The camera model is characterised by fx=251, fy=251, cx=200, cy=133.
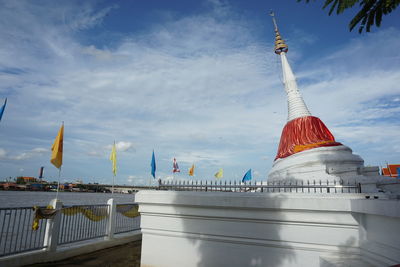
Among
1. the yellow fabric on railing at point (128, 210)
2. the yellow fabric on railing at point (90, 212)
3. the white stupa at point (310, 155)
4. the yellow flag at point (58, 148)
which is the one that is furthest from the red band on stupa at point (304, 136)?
the yellow flag at point (58, 148)

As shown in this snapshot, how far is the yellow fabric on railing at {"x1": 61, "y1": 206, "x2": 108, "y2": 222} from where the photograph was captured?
8145mm

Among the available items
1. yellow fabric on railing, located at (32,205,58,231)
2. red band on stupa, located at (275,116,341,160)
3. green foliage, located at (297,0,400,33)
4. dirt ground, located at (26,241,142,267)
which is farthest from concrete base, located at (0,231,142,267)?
red band on stupa, located at (275,116,341,160)

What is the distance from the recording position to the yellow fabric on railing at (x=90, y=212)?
321 inches

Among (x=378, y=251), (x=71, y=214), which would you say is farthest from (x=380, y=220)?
(x=71, y=214)

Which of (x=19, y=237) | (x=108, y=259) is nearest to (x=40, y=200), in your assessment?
(x=19, y=237)

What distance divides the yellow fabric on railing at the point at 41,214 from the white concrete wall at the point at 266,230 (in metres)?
3.19

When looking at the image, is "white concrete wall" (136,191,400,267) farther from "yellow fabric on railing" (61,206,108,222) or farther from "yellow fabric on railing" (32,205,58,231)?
"yellow fabric on railing" (61,206,108,222)

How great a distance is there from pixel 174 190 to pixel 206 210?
1.07 meters

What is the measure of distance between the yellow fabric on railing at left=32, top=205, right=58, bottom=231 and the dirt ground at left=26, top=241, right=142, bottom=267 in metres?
1.06

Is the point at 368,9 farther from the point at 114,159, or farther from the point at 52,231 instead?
the point at 114,159

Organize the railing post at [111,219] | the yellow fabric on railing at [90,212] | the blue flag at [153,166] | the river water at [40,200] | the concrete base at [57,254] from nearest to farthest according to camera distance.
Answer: the concrete base at [57,254] < the yellow fabric on railing at [90,212] < the railing post at [111,219] < the blue flag at [153,166] < the river water at [40,200]

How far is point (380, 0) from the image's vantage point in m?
3.37

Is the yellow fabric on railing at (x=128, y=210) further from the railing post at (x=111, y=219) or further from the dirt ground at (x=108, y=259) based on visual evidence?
the dirt ground at (x=108, y=259)

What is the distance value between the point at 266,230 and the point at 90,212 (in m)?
6.47
